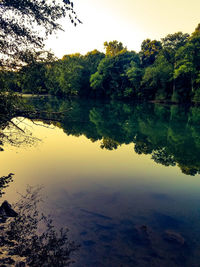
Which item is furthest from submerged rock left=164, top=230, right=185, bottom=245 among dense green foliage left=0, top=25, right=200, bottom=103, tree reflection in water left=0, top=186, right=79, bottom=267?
dense green foliage left=0, top=25, right=200, bottom=103

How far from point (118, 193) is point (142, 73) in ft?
230

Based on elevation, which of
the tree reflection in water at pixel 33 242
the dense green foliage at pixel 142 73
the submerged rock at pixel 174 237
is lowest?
the tree reflection in water at pixel 33 242

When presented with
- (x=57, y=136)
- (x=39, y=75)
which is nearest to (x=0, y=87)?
(x=39, y=75)

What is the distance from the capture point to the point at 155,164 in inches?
522

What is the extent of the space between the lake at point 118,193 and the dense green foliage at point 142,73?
139 cm

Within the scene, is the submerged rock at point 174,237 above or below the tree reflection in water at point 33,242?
above

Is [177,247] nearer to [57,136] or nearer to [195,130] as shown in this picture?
[57,136]

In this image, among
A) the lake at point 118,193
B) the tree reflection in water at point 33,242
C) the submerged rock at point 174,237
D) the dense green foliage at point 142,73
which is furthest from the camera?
the dense green foliage at point 142,73

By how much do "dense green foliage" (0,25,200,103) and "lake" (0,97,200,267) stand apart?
4.57 feet

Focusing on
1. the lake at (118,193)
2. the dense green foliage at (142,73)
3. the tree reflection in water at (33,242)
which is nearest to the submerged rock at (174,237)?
the lake at (118,193)

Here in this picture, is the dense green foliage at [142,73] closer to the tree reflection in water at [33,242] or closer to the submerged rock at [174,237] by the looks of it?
the tree reflection in water at [33,242]

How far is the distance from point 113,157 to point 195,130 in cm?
1555

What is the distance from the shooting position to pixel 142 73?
72375mm

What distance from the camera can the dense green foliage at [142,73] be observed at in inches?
324
